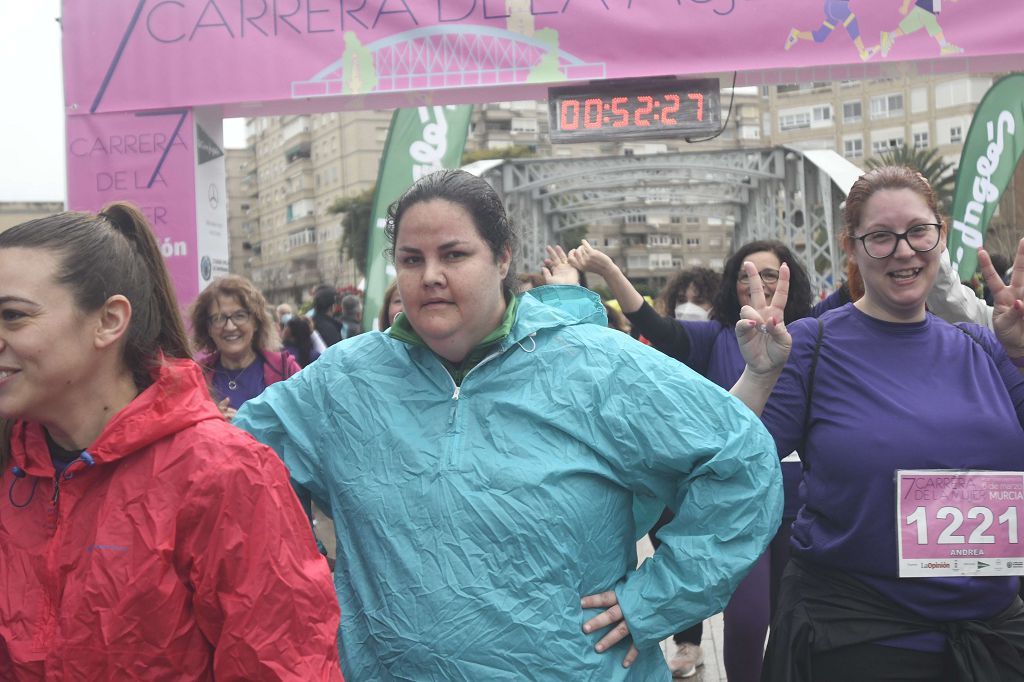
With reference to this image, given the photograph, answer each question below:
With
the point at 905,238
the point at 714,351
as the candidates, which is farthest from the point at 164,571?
the point at 714,351

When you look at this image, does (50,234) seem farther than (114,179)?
No

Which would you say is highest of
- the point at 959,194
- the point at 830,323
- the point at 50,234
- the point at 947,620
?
the point at 959,194

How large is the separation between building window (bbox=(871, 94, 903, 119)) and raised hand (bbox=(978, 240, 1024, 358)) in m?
75.6

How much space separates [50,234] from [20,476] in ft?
1.43

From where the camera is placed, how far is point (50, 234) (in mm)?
1918

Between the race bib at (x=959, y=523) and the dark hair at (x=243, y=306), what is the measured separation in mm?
3742

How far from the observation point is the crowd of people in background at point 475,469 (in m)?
1.80

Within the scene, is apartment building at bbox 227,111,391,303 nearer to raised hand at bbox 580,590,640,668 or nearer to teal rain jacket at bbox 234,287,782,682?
teal rain jacket at bbox 234,287,782,682

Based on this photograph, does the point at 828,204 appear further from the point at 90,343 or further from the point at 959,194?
the point at 90,343

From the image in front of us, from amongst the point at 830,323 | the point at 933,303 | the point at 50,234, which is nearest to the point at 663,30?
the point at 933,303

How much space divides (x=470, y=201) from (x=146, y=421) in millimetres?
885

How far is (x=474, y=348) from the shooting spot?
2.36m

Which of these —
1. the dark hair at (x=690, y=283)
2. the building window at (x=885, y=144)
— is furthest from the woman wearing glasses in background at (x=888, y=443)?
the building window at (x=885, y=144)

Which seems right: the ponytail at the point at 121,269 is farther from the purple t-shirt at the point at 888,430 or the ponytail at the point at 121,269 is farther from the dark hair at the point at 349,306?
the dark hair at the point at 349,306
